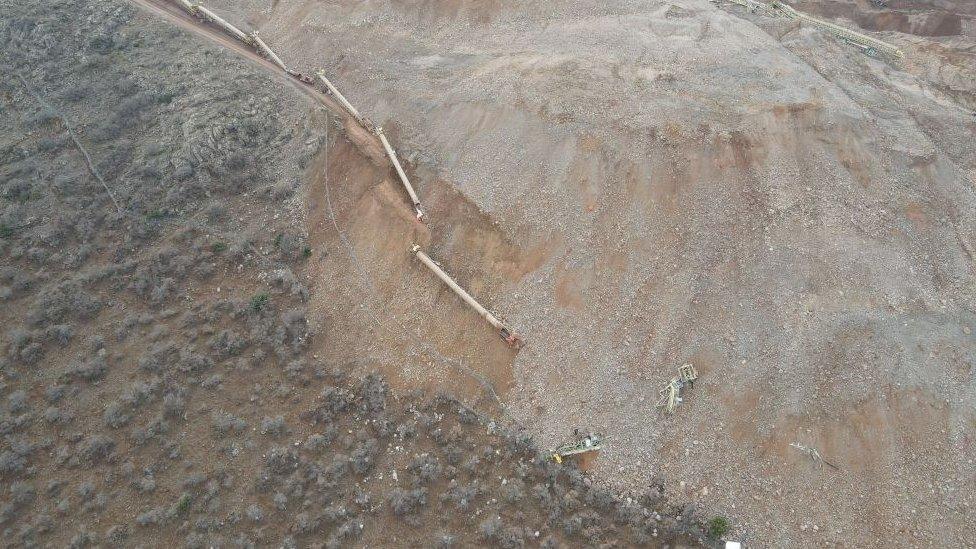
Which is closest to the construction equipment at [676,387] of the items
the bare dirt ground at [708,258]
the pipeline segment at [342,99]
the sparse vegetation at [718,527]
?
the bare dirt ground at [708,258]

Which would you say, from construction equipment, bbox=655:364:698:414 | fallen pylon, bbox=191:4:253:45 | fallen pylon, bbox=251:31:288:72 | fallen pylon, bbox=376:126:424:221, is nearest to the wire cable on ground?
fallen pylon, bbox=191:4:253:45

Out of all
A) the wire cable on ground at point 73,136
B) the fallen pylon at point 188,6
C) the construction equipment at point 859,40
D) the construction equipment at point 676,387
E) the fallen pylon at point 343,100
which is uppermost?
the construction equipment at point 859,40

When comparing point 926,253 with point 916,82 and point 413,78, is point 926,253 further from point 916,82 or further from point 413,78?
point 413,78

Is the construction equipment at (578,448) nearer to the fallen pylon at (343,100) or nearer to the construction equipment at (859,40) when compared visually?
the fallen pylon at (343,100)

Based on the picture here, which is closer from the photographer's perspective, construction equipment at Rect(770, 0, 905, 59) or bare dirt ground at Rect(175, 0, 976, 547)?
bare dirt ground at Rect(175, 0, 976, 547)

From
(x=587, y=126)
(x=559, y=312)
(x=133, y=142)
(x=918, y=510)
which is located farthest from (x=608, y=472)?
(x=133, y=142)

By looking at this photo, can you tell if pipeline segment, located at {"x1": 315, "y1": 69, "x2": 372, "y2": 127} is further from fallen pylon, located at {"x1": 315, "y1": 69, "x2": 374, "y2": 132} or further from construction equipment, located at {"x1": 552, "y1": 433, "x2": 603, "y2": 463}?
construction equipment, located at {"x1": 552, "y1": 433, "x2": 603, "y2": 463}
